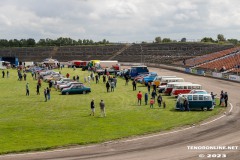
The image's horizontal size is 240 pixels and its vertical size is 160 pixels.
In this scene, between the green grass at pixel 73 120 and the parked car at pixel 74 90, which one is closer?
the green grass at pixel 73 120

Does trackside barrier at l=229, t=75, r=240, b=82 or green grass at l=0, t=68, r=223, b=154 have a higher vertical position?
trackside barrier at l=229, t=75, r=240, b=82

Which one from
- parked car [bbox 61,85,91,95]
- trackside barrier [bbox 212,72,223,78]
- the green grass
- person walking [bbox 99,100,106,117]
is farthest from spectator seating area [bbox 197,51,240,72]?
person walking [bbox 99,100,106,117]

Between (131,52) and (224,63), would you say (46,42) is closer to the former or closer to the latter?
(131,52)

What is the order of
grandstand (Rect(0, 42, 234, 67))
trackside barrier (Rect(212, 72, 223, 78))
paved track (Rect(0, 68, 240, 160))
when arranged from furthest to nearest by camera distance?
grandstand (Rect(0, 42, 234, 67)) < trackside barrier (Rect(212, 72, 223, 78)) < paved track (Rect(0, 68, 240, 160))

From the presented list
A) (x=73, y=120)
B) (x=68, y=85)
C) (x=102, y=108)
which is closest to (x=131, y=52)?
(x=68, y=85)

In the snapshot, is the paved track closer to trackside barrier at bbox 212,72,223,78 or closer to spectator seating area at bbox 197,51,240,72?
trackside barrier at bbox 212,72,223,78

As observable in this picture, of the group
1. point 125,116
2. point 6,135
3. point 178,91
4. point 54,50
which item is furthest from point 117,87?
point 54,50

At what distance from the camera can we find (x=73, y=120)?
113 feet

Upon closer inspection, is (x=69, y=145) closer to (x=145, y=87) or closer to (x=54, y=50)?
(x=145, y=87)

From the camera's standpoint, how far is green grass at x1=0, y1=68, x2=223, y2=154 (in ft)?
90.6

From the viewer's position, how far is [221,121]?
34.3 meters

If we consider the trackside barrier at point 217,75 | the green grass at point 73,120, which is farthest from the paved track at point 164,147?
the trackside barrier at point 217,75

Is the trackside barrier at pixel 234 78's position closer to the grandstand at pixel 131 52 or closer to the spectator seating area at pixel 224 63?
the spectator seating area at pixel 224 63

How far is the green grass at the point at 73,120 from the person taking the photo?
90.6 feet
